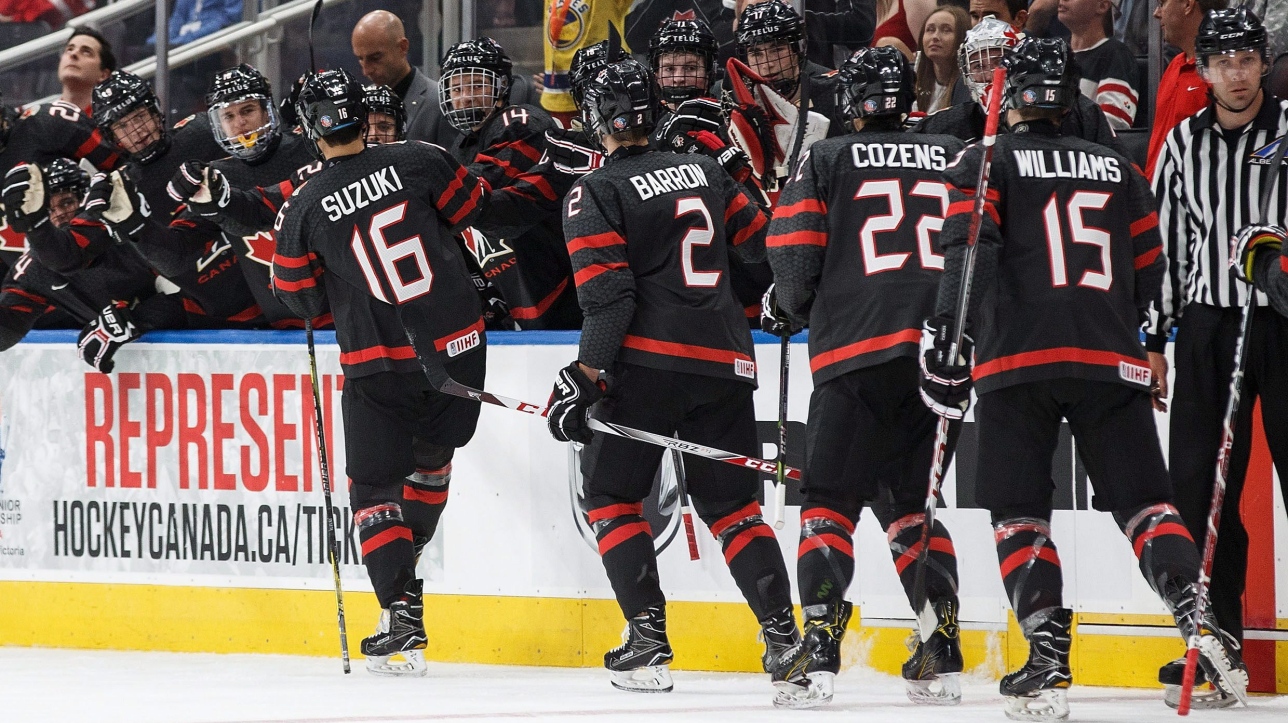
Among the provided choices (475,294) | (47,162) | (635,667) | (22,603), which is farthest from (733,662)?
(47,162)

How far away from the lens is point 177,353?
17.8 ft

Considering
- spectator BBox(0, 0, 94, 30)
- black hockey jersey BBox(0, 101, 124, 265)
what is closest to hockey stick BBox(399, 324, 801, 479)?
black hockey jersey BBox(0, 101, 124, 265)

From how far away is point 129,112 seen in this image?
5562mm

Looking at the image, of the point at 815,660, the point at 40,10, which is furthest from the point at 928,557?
the point at 40,10

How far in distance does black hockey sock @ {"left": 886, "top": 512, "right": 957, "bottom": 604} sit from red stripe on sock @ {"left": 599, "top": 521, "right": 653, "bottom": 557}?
650mm

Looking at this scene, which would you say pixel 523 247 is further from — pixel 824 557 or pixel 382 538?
pixel 824 557

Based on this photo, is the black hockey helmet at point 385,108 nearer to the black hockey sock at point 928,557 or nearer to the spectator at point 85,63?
the spectator at point 85,63

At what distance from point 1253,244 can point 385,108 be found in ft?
8.57

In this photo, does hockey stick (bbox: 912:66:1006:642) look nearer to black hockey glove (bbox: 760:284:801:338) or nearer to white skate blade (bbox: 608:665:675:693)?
black hockey glove (bbox: 760:284:801:338)

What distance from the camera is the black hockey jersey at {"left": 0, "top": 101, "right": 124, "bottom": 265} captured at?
5.98m

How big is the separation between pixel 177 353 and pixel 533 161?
1361mm

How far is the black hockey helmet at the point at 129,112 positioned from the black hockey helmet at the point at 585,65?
56.8 inches

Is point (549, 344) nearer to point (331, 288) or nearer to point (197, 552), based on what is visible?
point (331, 288)

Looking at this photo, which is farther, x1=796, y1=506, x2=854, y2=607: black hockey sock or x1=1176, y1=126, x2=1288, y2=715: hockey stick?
x1=796, y1=506, x2=854, y2=607: black hockey sock
